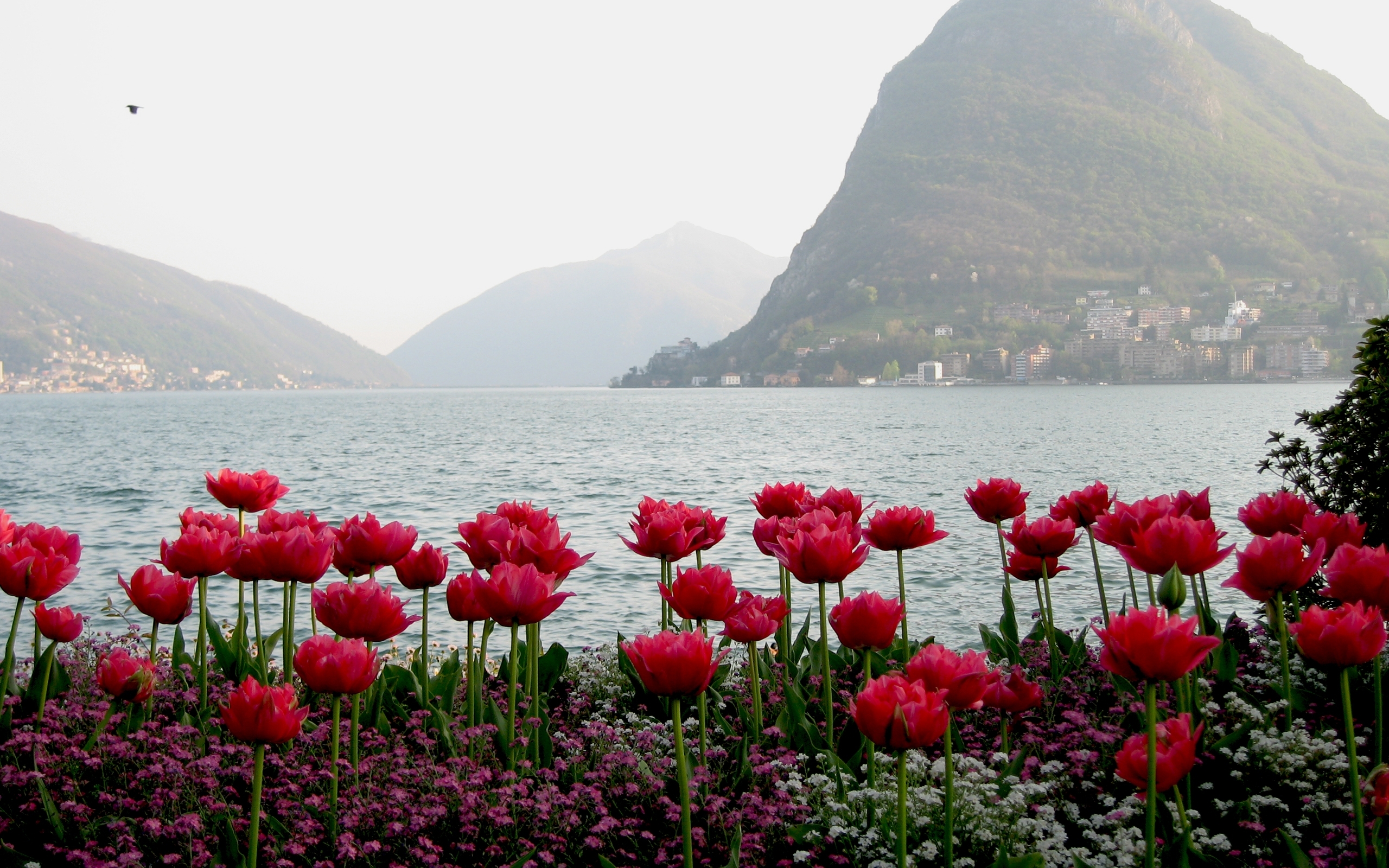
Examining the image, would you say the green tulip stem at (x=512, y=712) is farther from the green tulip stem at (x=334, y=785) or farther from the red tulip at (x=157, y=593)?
the red tulip at (x=157, y=593)

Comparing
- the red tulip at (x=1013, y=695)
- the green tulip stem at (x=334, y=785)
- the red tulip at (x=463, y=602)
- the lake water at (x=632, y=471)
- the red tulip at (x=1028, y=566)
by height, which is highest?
the red tulip at (x=463, y=602)

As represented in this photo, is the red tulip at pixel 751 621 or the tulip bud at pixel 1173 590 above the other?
the tulip bud at pixel 1173 590

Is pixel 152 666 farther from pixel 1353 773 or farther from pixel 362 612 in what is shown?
pixel 1353 773

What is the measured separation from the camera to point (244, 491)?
4980 mm

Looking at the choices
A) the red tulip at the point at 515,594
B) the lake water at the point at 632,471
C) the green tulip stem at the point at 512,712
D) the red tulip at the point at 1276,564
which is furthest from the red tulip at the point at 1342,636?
the lake water at the point at 632,471

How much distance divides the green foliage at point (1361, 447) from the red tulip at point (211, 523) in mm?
6149

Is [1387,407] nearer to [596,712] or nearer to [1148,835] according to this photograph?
[1148,835]

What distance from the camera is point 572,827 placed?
337 cm

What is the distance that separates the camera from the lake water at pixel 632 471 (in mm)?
13594

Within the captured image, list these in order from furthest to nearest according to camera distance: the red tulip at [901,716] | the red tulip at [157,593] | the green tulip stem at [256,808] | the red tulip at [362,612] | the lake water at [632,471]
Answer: the lake water at [632,471]
the red tulip at [157,593]
the red tulip at [362,612]
the green tulip stem at [256,808]
the red tulip at [901,716]

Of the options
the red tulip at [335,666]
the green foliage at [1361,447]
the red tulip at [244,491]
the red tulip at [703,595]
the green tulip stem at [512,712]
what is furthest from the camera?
the green foliage at [1361,447]

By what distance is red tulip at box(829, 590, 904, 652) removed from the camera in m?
3.04

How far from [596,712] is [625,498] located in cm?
2169

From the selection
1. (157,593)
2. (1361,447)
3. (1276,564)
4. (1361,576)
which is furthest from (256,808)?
(1361,447)
